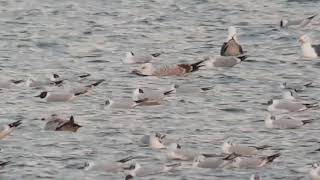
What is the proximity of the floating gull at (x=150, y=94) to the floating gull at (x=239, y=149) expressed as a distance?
3.39m

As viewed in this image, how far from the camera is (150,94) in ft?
67.3

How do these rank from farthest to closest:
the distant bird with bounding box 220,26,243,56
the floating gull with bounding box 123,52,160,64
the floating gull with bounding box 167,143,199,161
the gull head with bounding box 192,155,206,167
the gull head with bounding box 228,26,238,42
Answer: the gull head with bounding box 228,26,238,42 < the distant bird with bounding box 220,26,243,56 < the floating gull with bounding box 123,52,160,64 < the floating gull with bounding box 167,143,199,161 < the gull head with bounding box 192,155,206,167

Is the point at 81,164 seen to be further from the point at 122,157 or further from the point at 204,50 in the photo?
the point at 204,50

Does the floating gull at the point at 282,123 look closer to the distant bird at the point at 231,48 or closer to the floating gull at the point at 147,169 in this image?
the floating gull at the point at 147,169

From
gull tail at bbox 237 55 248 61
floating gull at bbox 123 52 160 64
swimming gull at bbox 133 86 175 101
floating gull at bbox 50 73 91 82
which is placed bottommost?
floating gull at bbox 123 52 160 64

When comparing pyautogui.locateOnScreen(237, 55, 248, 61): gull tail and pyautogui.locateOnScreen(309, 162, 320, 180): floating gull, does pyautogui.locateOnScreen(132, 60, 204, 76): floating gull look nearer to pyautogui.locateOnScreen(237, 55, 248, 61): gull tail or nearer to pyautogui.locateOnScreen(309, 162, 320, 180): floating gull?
pyautogui.locateOnScreen(237, 55, 248, 61): gull tail

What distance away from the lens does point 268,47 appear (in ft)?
83.4

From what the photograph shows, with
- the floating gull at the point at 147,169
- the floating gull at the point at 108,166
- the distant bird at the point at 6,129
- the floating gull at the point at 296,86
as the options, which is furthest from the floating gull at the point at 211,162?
the floating gull at the point at 296,86

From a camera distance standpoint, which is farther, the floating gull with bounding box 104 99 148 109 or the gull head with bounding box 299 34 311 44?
the gull head with bounding box 299 34 311 44

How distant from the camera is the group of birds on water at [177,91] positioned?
646 inches

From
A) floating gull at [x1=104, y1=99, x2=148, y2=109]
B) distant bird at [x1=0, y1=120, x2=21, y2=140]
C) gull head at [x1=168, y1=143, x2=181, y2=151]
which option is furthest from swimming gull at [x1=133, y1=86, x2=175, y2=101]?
gull head at [x1=168, y1=143, x2=181, y2=151]

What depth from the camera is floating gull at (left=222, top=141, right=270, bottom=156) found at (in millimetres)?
16875

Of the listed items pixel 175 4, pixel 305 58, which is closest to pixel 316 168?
pixel 305 58

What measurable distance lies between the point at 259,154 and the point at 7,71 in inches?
302
